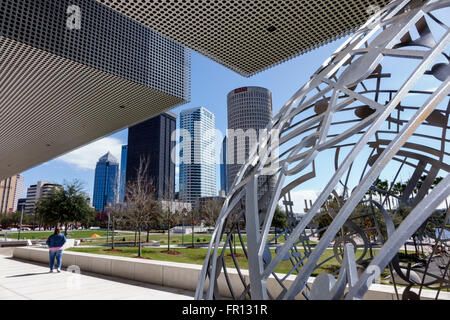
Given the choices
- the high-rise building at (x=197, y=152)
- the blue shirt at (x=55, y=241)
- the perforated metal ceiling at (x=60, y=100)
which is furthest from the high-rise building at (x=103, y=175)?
the blue shirt at (x=55, y=241)

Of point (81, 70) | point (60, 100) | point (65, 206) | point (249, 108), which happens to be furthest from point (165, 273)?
point (249, 108)

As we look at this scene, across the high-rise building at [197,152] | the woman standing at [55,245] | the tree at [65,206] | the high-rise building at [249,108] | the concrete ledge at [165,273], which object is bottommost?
the concrete ledge at [165,273]

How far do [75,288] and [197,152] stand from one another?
75.5 m

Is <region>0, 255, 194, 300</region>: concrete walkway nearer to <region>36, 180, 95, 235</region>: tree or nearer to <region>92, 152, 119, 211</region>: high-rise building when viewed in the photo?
<region>36, 180, 95, 235</region>: tree

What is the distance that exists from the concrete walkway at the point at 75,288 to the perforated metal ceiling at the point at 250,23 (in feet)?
31.1

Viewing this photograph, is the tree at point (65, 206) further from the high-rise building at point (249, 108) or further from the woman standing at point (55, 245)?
the high-rise building at point (249, 108)

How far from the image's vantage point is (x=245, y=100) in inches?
3792

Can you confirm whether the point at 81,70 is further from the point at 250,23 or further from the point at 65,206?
the point at 65,206

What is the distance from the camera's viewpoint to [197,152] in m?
83.1

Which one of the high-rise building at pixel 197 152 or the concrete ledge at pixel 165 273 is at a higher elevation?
the high-rise building at pixel 197 152

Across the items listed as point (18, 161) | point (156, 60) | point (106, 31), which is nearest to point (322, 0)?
point (156, 60)

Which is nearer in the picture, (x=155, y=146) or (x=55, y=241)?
(x=55, y=241)

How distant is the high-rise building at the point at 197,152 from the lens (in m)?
81.2

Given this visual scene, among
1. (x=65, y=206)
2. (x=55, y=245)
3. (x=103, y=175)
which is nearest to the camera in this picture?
(x=55, y=245)
